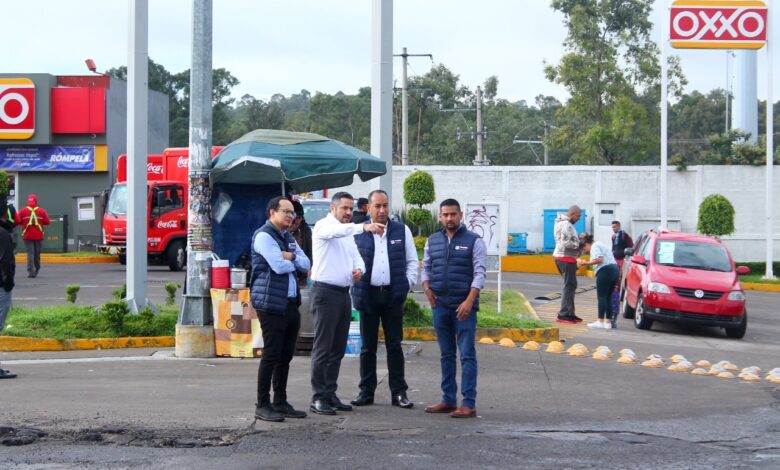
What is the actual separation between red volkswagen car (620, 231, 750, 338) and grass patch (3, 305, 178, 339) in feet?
26.7

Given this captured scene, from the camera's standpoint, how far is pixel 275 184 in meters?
17.0

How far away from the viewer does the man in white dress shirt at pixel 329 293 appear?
352 inches

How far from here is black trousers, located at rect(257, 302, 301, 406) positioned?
8562mm

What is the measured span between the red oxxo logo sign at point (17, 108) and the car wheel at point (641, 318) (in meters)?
24.4

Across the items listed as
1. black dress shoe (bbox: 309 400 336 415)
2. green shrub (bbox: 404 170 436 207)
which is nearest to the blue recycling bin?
green shrub (bbox: 404 170 436 207)

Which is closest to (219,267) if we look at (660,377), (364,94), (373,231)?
(373,231)

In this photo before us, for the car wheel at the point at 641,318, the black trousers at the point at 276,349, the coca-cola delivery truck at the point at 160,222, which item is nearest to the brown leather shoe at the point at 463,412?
the black trousers at the point at 276,349

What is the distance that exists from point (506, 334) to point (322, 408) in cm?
602

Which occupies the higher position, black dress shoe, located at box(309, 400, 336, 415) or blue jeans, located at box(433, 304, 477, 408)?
blue jeans, located at box(433, 304, 477, 408)

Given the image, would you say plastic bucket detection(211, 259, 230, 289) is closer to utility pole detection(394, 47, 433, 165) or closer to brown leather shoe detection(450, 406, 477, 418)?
brown leather shoe detection(450, 406, 477, 418)

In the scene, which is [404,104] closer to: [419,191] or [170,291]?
[419,191]

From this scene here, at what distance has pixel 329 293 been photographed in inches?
353

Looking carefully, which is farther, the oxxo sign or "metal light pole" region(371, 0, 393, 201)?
the oxxo sign

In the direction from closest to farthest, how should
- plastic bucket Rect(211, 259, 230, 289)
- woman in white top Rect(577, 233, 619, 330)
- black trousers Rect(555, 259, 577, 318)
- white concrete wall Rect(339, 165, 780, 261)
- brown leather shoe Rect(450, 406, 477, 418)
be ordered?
brown leather shoe Rect(450, 406, 477, 418)
plastic bucket Rect(211, 259, 230, 289)
woman in white top Rect(577, 233, 619, 330)
black trousers Rect(555, 259, 577, 318)
white concrete wall Rect(339, 165, 780, 261)
